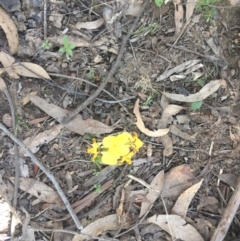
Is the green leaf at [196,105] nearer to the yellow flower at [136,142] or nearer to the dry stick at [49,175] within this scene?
the yellow flower at [136,142]

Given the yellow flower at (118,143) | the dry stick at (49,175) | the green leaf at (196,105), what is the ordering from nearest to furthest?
1. the yellow flower at (118,143)
2. the dry stick at (49,175)
3. the green leaf at (196,105)

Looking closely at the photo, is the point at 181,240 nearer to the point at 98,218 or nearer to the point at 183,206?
the point at 183,206

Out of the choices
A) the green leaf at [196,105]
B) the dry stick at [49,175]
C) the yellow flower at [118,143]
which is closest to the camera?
the yellow flower at [118,143]

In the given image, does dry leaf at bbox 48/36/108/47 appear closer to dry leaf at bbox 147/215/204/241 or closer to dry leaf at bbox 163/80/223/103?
dry leaf at bbox 163/80/223/103

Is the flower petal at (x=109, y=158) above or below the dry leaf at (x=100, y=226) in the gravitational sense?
above

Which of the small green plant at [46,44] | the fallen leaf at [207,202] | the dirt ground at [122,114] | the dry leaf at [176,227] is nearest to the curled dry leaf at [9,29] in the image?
the dirt ground at [122,114]

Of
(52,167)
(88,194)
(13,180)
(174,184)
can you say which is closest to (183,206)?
(174,184)

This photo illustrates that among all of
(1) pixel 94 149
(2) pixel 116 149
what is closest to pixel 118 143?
(2) pixel 116 149
